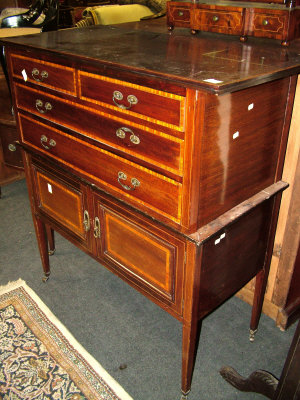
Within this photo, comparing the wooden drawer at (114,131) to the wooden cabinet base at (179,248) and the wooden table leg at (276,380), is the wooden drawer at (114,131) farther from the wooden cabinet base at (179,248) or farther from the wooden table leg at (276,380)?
the wooden table leg at (276,380)

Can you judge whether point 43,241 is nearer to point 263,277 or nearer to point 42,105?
point 42,105

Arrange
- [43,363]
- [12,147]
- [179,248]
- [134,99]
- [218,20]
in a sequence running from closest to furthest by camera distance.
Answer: [134,99] → [179,248] → [218,20] → [43,363] → [12,147]

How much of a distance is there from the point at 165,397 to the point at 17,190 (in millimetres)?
2302

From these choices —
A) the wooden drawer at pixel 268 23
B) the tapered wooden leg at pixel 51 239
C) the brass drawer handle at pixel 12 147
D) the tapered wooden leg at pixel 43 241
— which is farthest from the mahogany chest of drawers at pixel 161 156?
the brass drawer handle at pixel 12 147

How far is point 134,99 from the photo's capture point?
4.10ft

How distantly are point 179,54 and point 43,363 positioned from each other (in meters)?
1.50

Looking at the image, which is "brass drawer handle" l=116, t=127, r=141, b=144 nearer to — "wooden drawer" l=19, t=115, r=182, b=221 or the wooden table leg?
"wooden drawer" l=19, t=115, r=182, b=221

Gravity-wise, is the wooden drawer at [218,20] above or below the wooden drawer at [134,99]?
above

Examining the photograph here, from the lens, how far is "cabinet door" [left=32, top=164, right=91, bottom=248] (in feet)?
5.84

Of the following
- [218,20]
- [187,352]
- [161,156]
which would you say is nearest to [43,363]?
[187,352]

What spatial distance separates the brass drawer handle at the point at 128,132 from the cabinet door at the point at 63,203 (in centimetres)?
41

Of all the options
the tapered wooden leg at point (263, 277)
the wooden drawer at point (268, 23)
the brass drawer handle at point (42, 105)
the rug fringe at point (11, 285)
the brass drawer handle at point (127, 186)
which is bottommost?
the rug fringe at point (11, 285)

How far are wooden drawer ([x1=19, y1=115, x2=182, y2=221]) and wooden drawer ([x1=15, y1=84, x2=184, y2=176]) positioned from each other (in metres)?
0.05

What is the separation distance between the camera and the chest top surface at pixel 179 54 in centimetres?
111
